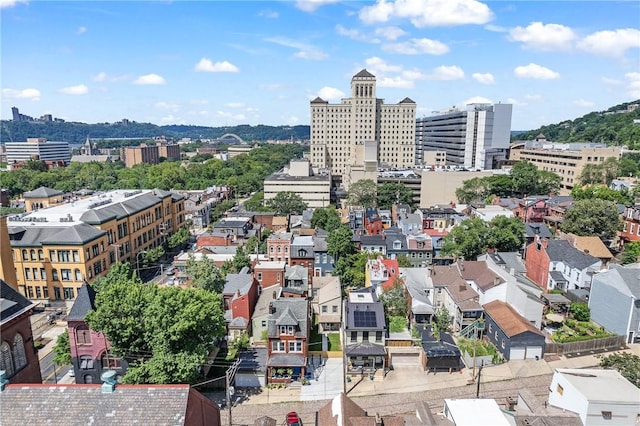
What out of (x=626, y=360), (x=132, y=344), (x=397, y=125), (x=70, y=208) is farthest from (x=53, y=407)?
(x=397, y=125)

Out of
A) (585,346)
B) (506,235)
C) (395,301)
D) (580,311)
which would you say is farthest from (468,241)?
(585,346)

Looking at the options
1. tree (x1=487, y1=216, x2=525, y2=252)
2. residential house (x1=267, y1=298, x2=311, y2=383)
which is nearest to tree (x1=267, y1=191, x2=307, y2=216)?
tree (x1=487, y1=216, x2=525, y2=252)

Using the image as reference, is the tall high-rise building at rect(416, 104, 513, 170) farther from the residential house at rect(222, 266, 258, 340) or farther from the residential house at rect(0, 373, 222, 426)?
the residential house at rect(0, 373, 222, 426)

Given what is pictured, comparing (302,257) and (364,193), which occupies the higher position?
(364,193)

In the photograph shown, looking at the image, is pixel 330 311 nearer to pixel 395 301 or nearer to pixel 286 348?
pixel 395 301

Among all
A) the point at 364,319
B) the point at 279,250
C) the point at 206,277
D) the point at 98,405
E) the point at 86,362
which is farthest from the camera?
the point at 279,250

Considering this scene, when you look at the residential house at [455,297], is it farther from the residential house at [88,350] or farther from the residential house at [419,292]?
the residential house at [88,350]

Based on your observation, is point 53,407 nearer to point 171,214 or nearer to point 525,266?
point 525,266
